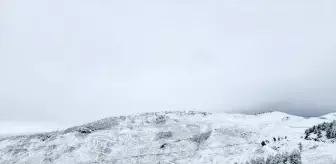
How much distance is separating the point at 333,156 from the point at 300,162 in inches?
707

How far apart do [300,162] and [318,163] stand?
9965mm

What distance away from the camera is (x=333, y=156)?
644 ft

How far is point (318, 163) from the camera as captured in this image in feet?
633

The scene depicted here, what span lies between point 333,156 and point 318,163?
35.3 feet

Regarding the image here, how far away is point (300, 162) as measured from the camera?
7859 inches
